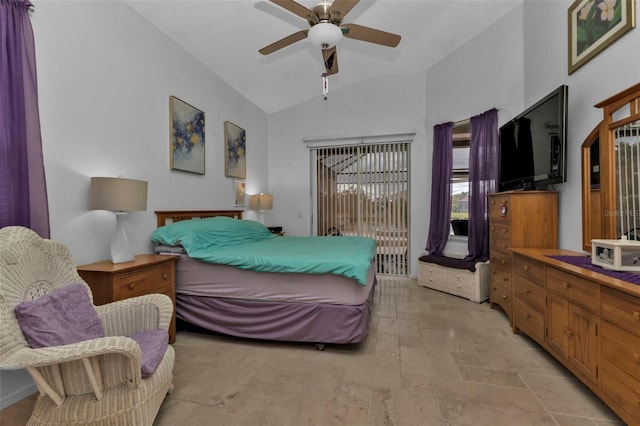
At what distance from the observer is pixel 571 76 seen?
259 cm

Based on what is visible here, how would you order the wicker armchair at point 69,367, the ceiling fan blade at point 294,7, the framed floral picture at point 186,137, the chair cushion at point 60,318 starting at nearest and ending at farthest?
the wicker armchair at point 69,367 < the chair cushion at point 60,318 < the ceiling fan blade at point 294,7 < the framed floral picture at point 186,137

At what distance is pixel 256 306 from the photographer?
8.15 feet

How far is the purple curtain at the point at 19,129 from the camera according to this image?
172 cm

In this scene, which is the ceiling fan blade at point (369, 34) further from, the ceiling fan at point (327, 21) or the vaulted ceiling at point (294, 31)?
the vaulted ceiling at point (294, 31)

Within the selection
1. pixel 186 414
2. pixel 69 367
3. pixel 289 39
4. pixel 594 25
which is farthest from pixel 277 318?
pixel 594 25

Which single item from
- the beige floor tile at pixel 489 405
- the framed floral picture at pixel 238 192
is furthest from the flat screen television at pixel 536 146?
the framed floral picture at pixel 238 192

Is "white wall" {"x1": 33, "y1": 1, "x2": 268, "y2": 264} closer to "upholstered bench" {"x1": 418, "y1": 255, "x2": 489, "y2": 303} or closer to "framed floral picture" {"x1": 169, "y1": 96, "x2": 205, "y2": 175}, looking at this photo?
"framed floral picture" {"x1": 169, "y1": 96, "x2": 205, "y2": 175}

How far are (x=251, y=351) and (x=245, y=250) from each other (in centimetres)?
91

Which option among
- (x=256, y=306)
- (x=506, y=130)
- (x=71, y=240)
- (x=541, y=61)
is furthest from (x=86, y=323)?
(x=541, y=61)

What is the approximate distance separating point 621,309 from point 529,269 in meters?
1.03

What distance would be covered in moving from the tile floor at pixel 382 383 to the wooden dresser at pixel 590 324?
0.18m

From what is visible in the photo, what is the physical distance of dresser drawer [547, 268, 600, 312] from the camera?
1662 millimetres

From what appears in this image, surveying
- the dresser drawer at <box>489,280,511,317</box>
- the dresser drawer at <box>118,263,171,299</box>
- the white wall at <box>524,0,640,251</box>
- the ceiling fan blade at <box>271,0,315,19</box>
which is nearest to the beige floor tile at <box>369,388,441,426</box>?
the dresser drawer at <box>489,280,511,317</box>

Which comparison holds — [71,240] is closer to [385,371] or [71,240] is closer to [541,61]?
[385,371]
